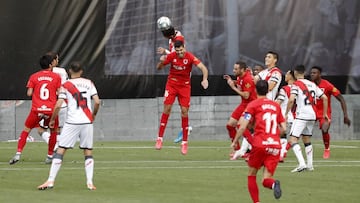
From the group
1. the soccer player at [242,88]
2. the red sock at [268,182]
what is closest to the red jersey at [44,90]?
the soccer player at [242,88]

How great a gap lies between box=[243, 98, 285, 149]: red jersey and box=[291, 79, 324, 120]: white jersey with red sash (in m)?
6.78

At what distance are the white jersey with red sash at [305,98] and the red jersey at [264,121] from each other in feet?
22.2

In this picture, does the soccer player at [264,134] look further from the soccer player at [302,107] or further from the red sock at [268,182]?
the soccer player at [302,107]

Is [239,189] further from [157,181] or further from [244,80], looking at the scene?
[244,80]

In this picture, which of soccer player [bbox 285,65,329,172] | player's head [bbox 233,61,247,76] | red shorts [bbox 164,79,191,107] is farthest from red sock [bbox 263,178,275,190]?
red shorts [bbox 164,79,191,107]

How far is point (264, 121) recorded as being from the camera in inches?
557

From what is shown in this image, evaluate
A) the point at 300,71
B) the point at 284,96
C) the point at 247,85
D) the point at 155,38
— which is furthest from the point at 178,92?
the point at 155,38

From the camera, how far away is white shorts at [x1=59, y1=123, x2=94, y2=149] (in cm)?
1620

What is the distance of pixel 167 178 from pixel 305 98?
426 centimetres

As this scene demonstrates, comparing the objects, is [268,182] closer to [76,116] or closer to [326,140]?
[76,116]

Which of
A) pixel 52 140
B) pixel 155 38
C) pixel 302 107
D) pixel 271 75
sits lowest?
pixel 52 140

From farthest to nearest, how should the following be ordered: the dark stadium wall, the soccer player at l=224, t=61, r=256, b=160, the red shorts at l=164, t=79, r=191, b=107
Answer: the dark stadium wall
the red shorts at l=164, t=79, r=191, b=107
the soccer player at l=224, t=61, r=256, b=160

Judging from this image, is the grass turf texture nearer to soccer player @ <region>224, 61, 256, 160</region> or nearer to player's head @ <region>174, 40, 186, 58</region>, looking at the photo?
soccer player @ <region>224, 61, 256, 160</region>

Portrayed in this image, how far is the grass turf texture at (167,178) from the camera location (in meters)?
15.2
